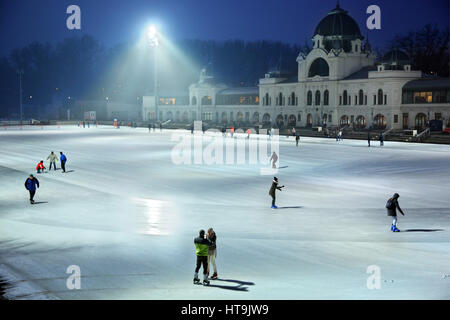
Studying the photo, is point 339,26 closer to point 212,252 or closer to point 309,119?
point 309,119

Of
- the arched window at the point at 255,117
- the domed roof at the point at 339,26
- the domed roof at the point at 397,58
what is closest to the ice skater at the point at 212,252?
the domed roof at the point at 397,58

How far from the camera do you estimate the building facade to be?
6931cm

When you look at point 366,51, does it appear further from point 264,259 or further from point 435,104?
point 264,259

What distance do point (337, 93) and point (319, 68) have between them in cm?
760

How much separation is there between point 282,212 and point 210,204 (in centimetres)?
305

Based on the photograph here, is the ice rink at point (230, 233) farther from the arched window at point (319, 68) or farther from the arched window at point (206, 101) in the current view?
the arched window at point (206, 101)

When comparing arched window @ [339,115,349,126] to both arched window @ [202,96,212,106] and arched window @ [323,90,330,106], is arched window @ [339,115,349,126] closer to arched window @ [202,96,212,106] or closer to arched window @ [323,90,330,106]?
arched window @ [323,90,330,106]

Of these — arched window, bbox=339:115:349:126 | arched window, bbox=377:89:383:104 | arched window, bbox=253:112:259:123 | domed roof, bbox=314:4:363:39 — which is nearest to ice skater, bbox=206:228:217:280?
arched window, bbox=377:89:383:104

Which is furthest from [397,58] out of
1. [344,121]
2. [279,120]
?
[279,120]

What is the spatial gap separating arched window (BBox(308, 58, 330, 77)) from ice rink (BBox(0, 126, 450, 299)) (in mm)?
56966

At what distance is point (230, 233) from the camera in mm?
15609

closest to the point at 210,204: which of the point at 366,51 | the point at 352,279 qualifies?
the point at 352,279

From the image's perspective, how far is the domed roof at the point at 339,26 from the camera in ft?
290

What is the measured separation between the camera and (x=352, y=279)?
1113 centimetres
